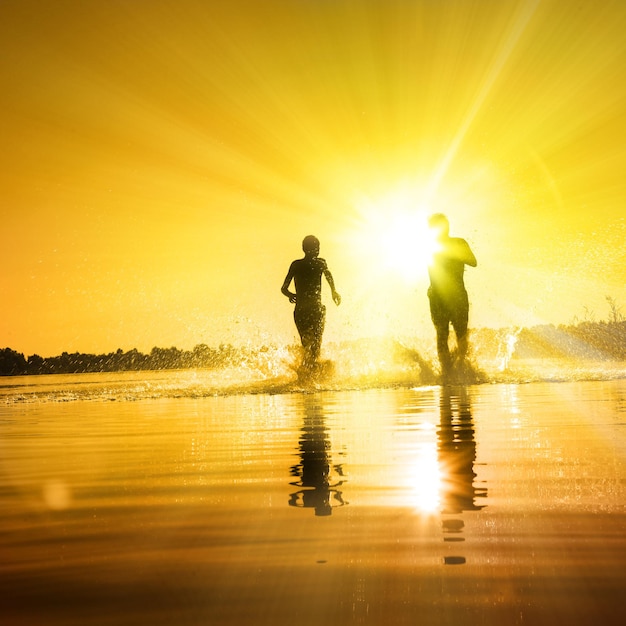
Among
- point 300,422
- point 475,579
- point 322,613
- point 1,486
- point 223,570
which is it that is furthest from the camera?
point 300,422

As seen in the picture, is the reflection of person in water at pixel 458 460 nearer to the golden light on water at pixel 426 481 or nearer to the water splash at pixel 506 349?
the golden light on water at pixel 426 481

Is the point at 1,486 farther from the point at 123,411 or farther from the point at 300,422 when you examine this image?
the point at 123,411

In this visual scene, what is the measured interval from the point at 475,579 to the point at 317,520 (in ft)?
3.47

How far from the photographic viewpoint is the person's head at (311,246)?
53.5 ft

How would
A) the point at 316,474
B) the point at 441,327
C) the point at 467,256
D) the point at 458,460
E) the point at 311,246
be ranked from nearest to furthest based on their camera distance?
the point at 316,474, the point at 458,460, the point at 467,256, the point at 311,246, the point at 441,327

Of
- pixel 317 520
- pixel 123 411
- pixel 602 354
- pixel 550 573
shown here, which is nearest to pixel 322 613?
pixel 550 573

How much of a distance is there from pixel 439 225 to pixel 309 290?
111 inches

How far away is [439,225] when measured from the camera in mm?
16328

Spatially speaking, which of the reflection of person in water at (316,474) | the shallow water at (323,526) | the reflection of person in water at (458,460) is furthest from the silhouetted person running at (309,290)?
the shallow water at (323,526)

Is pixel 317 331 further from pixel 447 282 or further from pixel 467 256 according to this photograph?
pixel 467 256

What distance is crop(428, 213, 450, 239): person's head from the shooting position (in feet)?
53.5

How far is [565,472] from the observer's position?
4594 mm

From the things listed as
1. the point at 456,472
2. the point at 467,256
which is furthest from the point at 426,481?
the point at 467,256

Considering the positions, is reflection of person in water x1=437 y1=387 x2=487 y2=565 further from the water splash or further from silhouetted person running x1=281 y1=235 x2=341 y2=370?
the water splash
